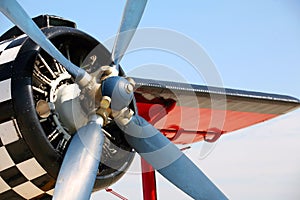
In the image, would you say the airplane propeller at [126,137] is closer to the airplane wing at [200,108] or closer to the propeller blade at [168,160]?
the propeller blade at [168,160]

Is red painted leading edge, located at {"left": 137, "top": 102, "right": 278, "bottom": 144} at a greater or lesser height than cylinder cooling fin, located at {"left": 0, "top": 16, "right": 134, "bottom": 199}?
greater

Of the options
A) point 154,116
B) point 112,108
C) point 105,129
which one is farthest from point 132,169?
point 154,116

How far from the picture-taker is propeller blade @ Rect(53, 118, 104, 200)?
512 cm

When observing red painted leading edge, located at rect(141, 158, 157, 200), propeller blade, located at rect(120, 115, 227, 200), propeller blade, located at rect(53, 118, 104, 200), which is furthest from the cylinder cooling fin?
red painted leading edge, located at rect(141, 158, 157, 200)

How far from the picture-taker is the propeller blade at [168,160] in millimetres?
6223

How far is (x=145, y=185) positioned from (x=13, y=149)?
4842 millimetres

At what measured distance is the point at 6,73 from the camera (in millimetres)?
5465

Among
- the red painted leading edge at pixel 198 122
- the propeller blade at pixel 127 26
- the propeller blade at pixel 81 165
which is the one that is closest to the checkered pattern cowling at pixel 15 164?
the propeller blade at pixel 81 165

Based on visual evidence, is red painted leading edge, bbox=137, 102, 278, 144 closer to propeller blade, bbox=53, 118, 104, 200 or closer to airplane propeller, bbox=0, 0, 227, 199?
airplane propeller, bbox=0, 0, 227, 199

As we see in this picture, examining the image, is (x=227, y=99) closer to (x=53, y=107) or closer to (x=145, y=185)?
(x=145, y=185)

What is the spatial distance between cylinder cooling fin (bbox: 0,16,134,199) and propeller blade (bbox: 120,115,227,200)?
20.3 inches

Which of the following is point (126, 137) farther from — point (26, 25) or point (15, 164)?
point (26, 25)

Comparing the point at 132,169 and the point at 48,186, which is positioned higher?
the point at 132,169

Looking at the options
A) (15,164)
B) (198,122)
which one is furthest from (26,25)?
(198,122)
